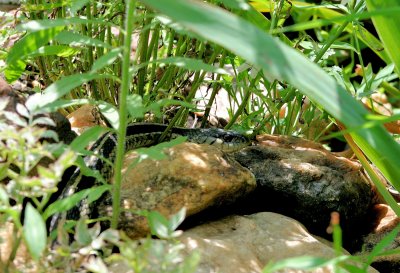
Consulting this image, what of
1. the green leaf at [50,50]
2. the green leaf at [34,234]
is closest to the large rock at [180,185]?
the green leaf at [50,50]

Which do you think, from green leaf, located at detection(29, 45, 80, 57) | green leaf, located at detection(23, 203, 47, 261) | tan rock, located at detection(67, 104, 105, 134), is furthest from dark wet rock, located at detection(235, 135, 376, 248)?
green leaf, located at detection(23, 203, 47, 261)

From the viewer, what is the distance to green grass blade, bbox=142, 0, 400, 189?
1.16 meters

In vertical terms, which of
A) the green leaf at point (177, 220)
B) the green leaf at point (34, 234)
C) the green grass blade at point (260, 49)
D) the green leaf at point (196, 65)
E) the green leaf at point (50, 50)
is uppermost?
the green grass blade at point (260, 49)

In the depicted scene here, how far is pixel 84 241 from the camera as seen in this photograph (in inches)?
60.0

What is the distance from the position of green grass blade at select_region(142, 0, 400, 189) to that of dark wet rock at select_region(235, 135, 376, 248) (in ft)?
4.72

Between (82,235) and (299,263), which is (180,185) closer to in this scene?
(82,235)

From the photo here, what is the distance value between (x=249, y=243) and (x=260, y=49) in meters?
1.24

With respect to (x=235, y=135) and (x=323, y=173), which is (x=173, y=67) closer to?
(x=235, y=135)

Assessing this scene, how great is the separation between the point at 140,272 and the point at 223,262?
0.76 metres

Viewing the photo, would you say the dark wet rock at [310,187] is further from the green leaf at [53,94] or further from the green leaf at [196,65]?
the green leaf at [53,94]

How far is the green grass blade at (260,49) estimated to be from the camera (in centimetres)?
116

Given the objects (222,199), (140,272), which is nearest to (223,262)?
(222,199)

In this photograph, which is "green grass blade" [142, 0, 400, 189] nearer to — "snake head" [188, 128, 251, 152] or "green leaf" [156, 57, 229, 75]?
"green leaf" [156, 57, 229, 75]

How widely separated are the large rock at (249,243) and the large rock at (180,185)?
0.10 metres
